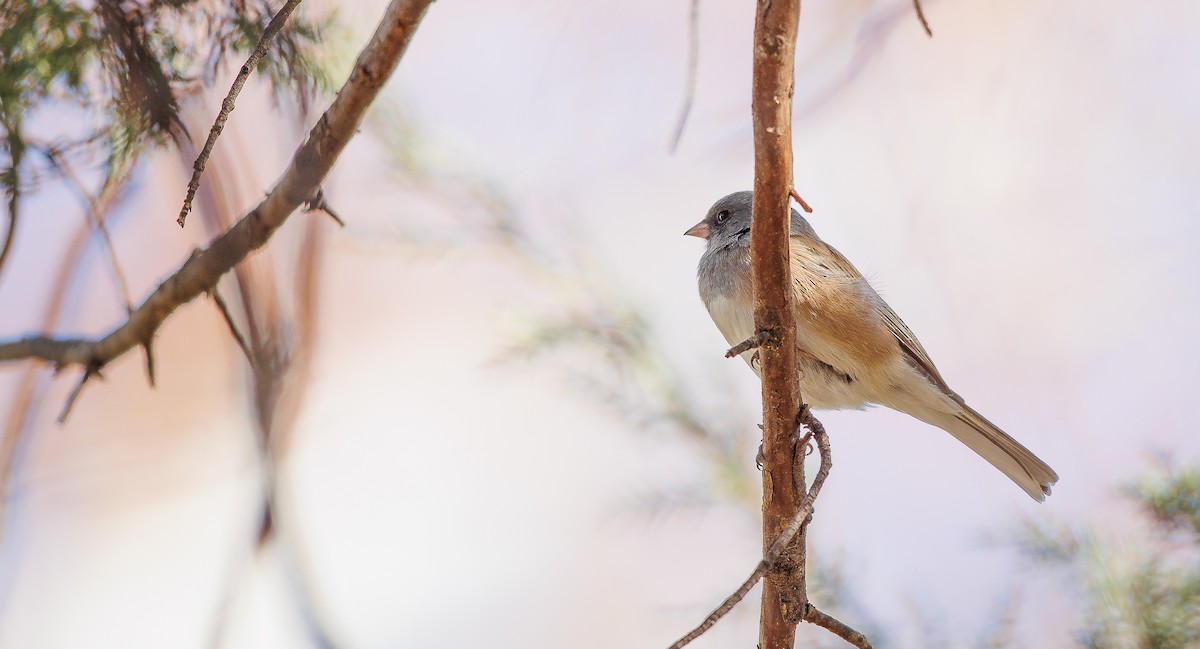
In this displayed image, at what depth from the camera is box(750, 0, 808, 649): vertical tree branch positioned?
1.05 m

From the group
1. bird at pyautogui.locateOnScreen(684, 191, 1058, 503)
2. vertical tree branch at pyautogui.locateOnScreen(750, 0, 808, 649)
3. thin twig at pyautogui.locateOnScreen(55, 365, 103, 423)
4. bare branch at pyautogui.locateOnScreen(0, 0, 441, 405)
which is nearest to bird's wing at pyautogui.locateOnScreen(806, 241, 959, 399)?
bird at pyautogui.locateOnScreen(684, 191, 1058, 503)

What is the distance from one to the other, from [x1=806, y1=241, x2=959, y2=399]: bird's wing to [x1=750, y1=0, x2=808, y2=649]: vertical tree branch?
38.3 inches

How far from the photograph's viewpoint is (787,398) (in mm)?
1295

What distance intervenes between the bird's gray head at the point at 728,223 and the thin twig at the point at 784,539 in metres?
1.01

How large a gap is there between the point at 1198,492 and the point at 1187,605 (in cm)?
22

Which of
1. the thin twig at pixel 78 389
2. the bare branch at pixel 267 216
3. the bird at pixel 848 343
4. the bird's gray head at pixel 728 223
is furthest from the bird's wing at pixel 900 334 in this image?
the thin twig at pixel 78 389

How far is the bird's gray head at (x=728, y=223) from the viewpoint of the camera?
229 cm

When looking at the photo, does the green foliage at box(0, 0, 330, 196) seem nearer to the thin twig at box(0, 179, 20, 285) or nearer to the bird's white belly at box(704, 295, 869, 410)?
the thin twig at box(0, 179, 20, 285)

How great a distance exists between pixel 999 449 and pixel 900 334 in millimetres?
338

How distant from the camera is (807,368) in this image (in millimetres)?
2145

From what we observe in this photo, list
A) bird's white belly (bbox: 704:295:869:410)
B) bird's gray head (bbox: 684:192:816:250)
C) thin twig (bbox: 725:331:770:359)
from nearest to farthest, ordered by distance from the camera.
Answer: thin twig (bbox: 725:331:770:359) → bird's white belly (bbox: 704:295:869:410) → bird's gray head (bbox: 684:192:816:250)

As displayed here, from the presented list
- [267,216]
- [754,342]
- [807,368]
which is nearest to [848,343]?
[807,368]

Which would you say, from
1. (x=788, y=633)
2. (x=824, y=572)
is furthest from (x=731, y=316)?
(x=788, y=633)

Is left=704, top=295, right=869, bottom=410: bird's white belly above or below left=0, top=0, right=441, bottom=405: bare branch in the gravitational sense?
above
